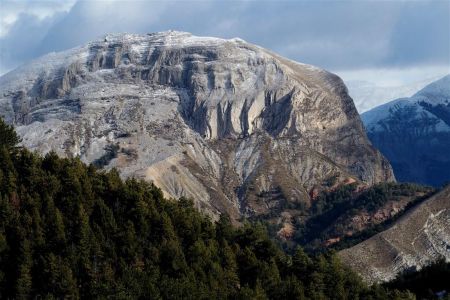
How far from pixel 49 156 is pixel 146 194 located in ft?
48.2

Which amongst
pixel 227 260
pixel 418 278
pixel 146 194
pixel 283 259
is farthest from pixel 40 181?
pixel 418 278

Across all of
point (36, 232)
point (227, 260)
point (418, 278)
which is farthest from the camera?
point (418, 278)

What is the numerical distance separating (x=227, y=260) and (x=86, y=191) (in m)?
20.1

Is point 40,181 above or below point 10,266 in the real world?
above

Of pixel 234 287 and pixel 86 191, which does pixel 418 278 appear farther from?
pixel 86 191

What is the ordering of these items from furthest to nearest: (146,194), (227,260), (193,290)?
(146,194) → (227,260) → (193,290)

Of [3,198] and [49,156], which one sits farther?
[49,156]

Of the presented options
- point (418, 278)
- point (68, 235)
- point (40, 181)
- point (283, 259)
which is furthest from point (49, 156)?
point (418, 278)

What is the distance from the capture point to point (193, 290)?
107 m

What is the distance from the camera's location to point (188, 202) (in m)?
150

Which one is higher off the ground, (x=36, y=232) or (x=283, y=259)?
(x=36, y=232)

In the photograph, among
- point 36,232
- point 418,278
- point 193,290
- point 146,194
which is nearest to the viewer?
point 193,290

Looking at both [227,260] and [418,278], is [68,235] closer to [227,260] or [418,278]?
[227,260]

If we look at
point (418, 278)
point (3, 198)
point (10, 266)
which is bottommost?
point (418, 278)
